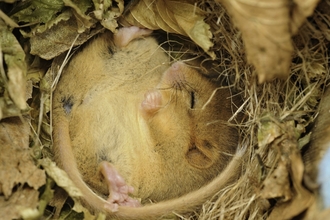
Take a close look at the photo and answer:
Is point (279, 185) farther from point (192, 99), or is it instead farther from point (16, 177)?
point (16, 177)

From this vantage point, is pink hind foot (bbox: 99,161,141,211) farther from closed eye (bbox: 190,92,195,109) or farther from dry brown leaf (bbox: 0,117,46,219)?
closed eye (bbox: 190,92,195,109)

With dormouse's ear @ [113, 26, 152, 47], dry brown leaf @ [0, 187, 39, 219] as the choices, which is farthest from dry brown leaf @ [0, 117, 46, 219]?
dormouse's ear @ [113, 26, 152, 47]

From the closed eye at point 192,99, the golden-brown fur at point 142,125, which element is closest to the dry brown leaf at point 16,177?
the golden-brown fur at point 142,125

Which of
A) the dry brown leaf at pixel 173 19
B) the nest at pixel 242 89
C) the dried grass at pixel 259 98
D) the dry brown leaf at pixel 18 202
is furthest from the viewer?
the dry brown leaf at pixel 173 19

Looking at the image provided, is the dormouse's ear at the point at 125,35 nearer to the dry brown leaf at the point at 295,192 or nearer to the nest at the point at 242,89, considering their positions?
the nest at the point at 242,89

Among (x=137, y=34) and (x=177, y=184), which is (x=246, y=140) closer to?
(x=177, y=184)

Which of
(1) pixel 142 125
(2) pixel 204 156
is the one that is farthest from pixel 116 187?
(2) pixel 204 156

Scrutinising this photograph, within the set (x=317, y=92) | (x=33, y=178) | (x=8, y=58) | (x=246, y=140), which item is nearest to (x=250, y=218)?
(x=246, y=140)
